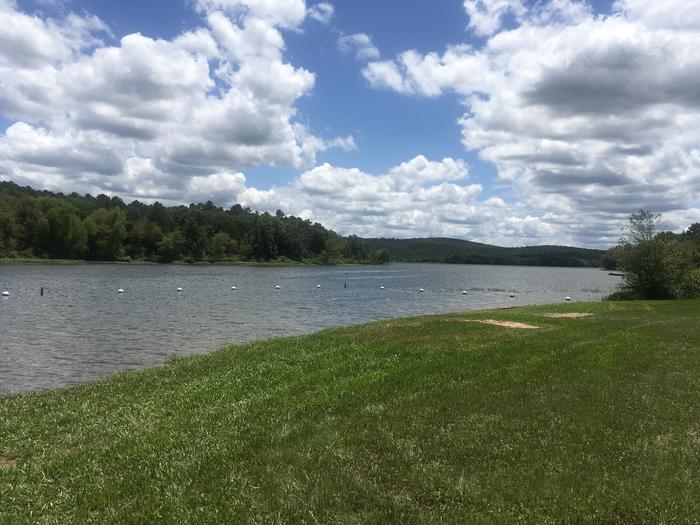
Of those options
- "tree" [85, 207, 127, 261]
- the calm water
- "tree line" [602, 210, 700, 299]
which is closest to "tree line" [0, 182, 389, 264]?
"tree" [85, 207, 127, 261]

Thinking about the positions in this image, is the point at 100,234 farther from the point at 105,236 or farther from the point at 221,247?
the point at 221,247

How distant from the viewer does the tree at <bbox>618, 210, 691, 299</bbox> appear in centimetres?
5166

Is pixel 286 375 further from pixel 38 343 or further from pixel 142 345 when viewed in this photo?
pixel 38 343

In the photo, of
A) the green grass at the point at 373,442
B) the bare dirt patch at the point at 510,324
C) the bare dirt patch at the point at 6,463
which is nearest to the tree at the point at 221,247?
the bare dirt patch at the point at 510,324

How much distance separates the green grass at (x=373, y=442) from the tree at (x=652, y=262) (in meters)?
39.8

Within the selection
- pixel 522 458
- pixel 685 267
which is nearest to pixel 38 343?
pixel 522 458

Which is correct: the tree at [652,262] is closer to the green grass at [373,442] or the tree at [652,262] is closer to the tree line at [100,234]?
the green grass at [373,442]

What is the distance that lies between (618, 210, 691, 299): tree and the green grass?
3980 centimetres

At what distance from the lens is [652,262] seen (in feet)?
172

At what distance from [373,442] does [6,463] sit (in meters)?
6.83

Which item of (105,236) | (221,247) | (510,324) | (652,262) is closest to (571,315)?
(510,324)

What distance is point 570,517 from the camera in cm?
661

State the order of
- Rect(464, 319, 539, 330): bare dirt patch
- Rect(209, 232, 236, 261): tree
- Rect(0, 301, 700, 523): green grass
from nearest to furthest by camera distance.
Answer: Rect(0, 301, 700, 523): green grass
Rect(464, 319, 539, 330): bare dirt patch
Rect(209, 232, 236, 261): tree

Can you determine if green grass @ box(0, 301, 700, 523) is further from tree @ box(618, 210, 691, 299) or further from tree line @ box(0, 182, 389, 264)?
tree line @ box(0, 182, 389, 264)
